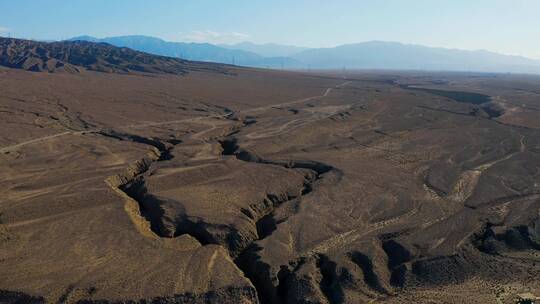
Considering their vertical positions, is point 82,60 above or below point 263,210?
above

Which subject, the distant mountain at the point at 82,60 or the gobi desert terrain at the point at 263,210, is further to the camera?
the distant mountain at the point at 82,60

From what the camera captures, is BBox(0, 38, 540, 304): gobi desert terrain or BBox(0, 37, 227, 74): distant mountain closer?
BBox(0, 38, 540, 304): gobi desert terrain

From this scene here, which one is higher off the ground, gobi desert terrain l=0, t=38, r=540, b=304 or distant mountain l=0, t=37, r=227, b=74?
distant mountain l=0, t=37, r=227, b=74

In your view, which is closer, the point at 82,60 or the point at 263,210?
the point at 263,210

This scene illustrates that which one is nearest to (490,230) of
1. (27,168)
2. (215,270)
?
(215,270)
